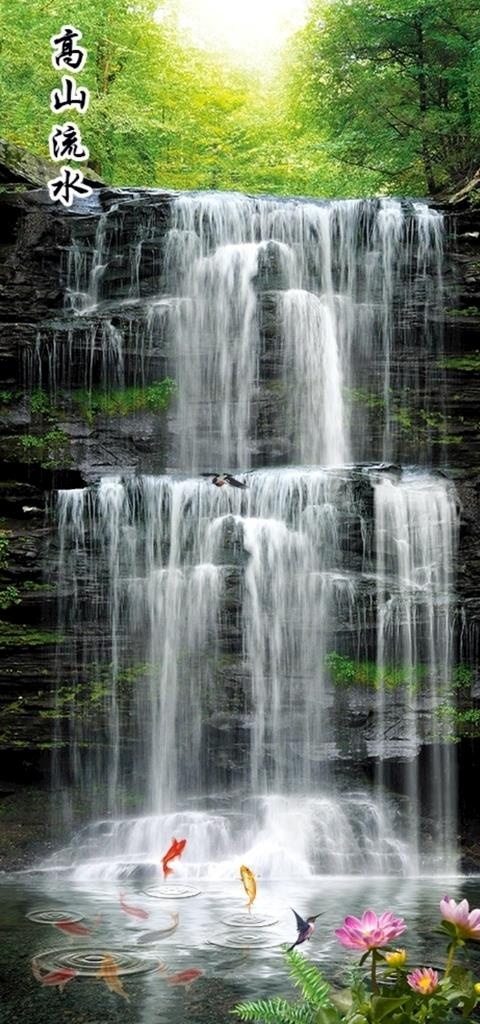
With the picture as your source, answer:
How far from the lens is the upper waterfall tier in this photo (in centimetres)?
1441

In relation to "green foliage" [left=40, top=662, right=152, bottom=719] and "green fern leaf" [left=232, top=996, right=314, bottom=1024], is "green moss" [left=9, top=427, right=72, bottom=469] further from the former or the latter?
"green fern leaf" [left=232, top=996, right=314, bottom=1024]

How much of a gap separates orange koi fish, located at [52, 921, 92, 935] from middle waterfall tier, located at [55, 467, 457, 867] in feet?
13.9

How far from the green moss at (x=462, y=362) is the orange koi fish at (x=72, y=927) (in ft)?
31.5

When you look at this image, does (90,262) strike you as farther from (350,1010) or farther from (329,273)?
(350,1010)

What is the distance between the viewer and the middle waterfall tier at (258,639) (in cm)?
1184

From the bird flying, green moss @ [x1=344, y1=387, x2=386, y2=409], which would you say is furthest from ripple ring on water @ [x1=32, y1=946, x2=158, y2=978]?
green moss @ [x1=344, y1=387, x2=386, y2=409]

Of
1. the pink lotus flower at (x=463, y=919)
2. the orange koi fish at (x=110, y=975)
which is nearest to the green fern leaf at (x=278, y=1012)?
the pink lotus flower at (x=463, y=919)

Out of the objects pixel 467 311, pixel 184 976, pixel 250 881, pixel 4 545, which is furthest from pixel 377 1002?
pixel 467 311

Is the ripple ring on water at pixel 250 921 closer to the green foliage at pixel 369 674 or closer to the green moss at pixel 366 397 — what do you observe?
the green foliage at pixel 369 674

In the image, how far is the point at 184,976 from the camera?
5840mm

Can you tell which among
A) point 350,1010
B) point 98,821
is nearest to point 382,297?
point 98,821

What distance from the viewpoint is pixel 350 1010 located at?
237 cm

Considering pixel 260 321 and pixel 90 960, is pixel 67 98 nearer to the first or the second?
pixel 260 321

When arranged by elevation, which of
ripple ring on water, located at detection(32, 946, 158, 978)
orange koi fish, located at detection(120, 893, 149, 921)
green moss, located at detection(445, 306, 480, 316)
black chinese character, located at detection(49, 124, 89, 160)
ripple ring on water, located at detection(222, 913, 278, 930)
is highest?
Result: black chinese character, located at detection(49, 124, 89, 160)
